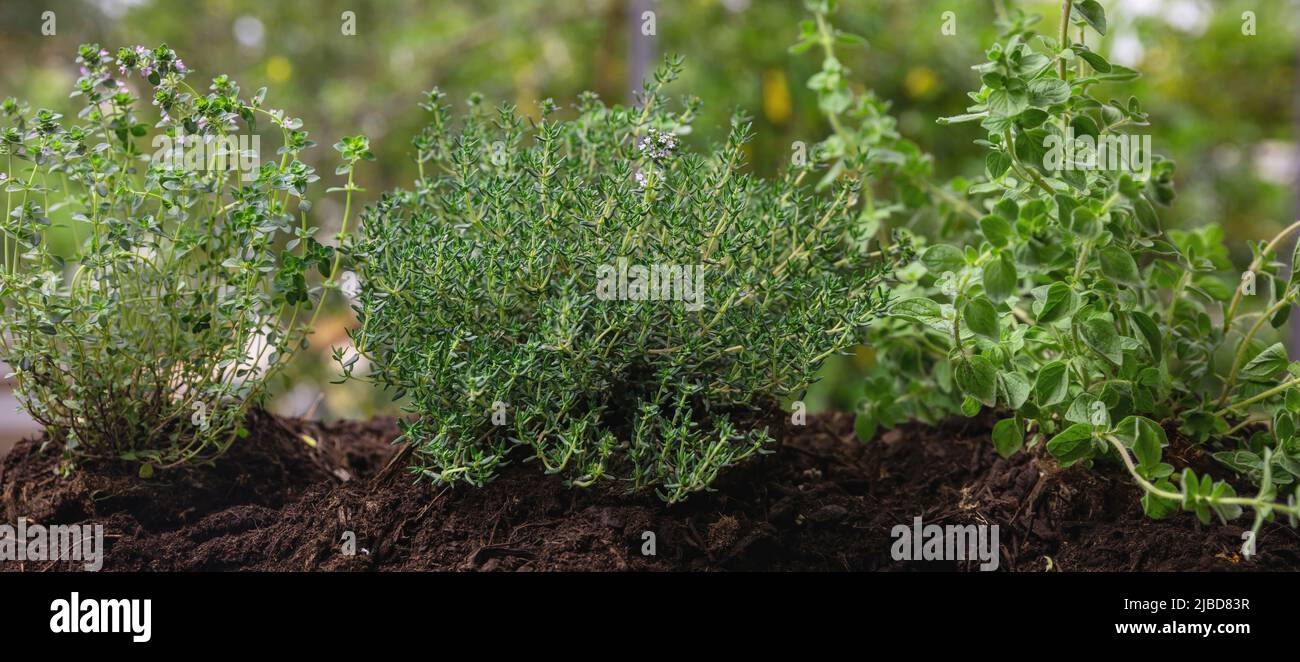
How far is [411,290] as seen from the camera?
138 cm

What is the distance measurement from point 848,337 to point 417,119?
292 centimetres

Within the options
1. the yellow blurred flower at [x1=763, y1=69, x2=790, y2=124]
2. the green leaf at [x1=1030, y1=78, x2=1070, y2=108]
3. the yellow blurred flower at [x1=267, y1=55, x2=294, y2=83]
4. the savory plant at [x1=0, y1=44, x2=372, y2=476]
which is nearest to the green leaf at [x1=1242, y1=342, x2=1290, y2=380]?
the green leaf at [x1=1030, y1=78, x2=1070, y2=108]

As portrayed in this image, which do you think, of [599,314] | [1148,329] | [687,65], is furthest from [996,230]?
[687,65]

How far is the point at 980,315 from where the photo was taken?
4.29ft

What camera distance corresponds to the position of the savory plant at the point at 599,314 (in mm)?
1334

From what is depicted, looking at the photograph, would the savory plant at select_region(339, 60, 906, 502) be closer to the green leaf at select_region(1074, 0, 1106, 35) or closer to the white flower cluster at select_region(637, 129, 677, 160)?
the white flower cluster at select_region(637, 129, 677, 160)

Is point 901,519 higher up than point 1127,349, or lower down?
lower down

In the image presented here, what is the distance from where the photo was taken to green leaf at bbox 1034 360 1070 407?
52.2 inches

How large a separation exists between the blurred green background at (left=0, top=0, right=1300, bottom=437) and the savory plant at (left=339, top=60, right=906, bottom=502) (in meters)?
1.60

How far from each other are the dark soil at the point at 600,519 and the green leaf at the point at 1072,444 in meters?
0.11

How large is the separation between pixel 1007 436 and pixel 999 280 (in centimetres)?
29

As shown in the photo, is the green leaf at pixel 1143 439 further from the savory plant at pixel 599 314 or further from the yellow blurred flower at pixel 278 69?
the yellow blurred flower at pixel 278 69
